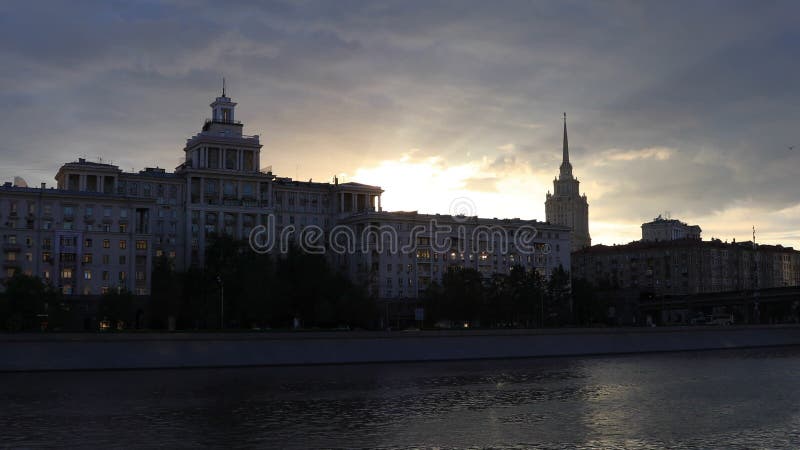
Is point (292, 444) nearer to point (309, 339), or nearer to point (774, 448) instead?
point (774, 448)

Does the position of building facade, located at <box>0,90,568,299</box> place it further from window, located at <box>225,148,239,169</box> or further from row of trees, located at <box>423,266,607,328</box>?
row of trees, located at <box>423,266,607,328</box>

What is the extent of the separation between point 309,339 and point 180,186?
226 ft

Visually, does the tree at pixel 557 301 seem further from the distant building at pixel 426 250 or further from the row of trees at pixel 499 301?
the distant building at pixel 426 250

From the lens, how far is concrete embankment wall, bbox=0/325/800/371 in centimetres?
7881

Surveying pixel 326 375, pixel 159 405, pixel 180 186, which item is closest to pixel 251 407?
pixel 159 405

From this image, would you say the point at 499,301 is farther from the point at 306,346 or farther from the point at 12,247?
the point at 12,247

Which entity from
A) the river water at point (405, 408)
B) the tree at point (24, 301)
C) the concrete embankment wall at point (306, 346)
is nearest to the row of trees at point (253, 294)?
the tree at point (24, 301)

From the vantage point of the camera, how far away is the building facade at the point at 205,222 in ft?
424

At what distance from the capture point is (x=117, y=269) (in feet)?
434

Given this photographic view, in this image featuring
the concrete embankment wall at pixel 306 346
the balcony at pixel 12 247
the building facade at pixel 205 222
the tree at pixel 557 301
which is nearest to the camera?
the concrete embankment wall at pixel 306 346

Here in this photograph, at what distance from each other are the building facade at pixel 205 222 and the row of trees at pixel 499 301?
52.2 ft

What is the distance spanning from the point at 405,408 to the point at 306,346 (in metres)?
42.2

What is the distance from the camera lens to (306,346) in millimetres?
91875

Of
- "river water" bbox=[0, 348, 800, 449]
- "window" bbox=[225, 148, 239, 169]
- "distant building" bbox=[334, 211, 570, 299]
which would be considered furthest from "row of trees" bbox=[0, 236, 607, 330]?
"river water" bbox=[0, 348, 800, 449]
